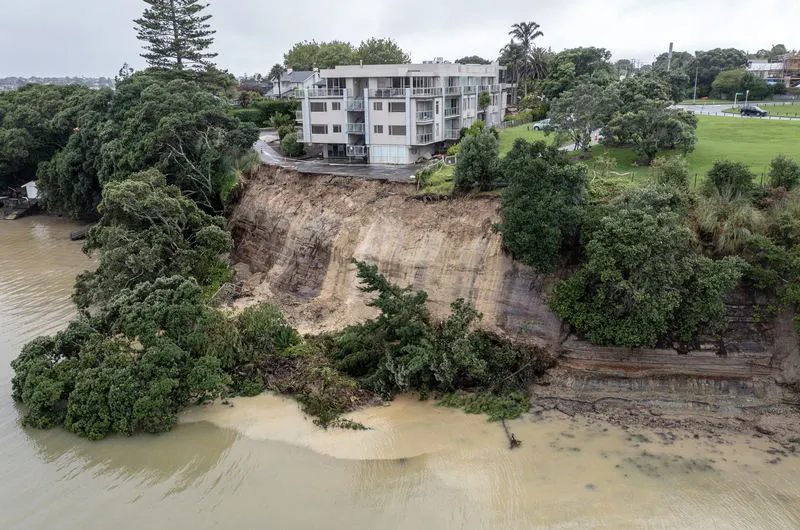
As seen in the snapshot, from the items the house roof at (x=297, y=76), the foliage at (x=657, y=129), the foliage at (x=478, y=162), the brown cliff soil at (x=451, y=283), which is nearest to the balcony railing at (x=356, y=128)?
the brown cliff soil at (x=451, y=283)

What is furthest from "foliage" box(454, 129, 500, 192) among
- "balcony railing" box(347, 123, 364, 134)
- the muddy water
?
"balcony railing" box(347, 123, 364, 134)

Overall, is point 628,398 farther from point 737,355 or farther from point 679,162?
point 679,162

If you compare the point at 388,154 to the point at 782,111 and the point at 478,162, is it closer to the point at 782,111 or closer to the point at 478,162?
the point at 478,162

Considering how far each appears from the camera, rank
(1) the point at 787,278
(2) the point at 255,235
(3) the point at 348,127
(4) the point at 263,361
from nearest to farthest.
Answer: (1) the point at 787,278 < (4) the point at 263,361 < (2) the point at 255,235 < (3) the point at 348,127

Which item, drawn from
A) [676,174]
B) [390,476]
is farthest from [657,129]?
[390,476]

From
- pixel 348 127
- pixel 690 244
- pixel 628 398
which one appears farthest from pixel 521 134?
pixel 628 398
